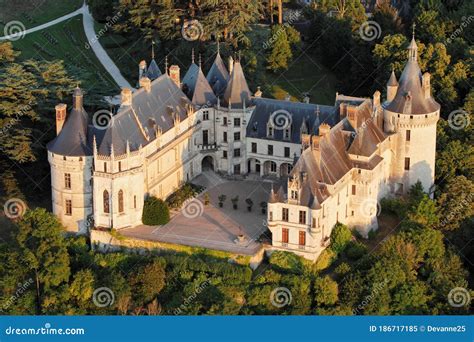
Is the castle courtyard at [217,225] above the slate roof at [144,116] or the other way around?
the other way around

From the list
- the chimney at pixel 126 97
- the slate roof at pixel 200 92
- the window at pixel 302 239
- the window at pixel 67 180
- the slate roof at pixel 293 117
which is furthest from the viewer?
the slate roof at pixel 200 92

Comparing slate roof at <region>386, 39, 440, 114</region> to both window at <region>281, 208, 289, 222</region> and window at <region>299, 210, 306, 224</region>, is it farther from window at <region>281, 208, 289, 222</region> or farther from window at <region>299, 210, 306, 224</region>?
window at <region>281, 208, 289, 222</region>

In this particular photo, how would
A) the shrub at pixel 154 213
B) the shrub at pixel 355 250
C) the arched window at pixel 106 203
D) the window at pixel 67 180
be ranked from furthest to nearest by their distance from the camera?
the window at pixel 67 180, the shrub at pixel 154 213, the shrub at pixel 355 250, the arched window at pixel 106 203

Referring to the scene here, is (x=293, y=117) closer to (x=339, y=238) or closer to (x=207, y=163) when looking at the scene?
(x=207, y=163)

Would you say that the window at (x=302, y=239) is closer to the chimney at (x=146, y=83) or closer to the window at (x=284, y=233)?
the window at (x=284, y=233)

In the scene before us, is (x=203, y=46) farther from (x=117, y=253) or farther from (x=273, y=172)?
(x=117, y=253)

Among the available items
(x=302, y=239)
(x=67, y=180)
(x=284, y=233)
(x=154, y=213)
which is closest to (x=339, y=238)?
(x=302, y=239)

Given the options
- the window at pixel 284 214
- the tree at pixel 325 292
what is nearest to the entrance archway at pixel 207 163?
the window at pixel 284 214
